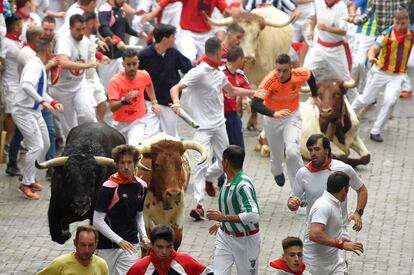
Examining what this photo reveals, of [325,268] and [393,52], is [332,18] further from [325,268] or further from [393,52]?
[325,268]

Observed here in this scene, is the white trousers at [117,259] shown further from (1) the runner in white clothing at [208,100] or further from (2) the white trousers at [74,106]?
(2) the white trousers at [74,106]

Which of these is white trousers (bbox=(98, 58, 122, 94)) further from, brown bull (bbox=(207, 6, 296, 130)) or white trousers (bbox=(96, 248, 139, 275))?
white trousers (bbox=(96, 248, 139, 275))

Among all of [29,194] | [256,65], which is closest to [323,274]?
[29,194]

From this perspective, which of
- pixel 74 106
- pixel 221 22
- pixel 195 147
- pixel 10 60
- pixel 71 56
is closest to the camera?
pixel 195 147

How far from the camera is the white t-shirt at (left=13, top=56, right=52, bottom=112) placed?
17578 mm

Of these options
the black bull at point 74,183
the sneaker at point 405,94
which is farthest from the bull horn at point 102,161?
the sneaker at point 405,94

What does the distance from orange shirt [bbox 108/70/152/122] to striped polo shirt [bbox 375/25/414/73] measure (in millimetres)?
4833

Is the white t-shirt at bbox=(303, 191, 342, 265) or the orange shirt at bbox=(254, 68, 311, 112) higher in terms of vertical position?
the white t-shirt at bbox=(303, 191, 342, 265)

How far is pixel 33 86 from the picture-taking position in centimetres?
1758

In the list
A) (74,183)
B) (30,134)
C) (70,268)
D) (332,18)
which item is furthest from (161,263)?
(332,18)

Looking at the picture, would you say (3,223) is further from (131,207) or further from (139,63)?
(131,207)

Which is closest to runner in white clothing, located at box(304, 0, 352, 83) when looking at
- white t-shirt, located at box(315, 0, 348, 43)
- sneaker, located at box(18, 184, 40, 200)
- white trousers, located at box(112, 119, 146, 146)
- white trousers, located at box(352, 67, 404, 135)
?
white t-shirt, located at box(315, 0, 348, 43)

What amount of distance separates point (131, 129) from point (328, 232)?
4.84 metres

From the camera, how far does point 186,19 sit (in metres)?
22.8
